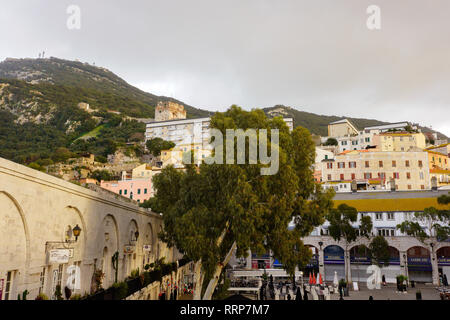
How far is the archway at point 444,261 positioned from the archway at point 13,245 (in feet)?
137

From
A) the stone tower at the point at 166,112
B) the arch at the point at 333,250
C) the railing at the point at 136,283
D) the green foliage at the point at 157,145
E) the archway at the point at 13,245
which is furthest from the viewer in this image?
the stone tower at the point at 166,112

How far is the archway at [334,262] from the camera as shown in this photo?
42.6m

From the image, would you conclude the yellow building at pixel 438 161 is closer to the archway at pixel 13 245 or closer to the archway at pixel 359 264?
the archway at pixel 359 264

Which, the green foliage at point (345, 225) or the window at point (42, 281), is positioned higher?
the green foliage at point (345, 225)

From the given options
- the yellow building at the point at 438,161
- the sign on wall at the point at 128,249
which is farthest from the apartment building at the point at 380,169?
the sign on wall at the point at 128,249

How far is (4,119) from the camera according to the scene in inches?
5172

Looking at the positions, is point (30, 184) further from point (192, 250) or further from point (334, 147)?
point (334, 147)

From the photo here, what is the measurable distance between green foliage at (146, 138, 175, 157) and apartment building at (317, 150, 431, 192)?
5395cm

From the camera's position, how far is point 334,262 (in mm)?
42656

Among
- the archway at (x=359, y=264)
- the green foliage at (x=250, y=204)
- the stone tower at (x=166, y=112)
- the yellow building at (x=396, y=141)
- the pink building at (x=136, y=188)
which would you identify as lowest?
the archway at (x=359, y=264)

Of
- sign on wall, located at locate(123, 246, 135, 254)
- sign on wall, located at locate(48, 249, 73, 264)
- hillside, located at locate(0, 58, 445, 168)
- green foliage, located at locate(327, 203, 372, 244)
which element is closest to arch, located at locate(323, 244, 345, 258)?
green foliage, located at locate(327, 203, 372, 244)

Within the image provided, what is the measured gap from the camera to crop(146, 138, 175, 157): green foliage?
4387 inches

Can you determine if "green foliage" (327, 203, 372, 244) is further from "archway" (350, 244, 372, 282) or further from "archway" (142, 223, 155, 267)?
"archway" (142, 223, 155, 267)

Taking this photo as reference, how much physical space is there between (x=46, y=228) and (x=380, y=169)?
7310 centimetres
